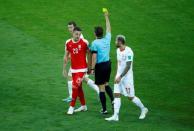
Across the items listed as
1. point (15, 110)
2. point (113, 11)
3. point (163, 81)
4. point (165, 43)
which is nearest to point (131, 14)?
point (113, 11)

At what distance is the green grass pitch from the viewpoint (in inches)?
572

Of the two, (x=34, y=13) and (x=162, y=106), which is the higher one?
(x=34, y=13)

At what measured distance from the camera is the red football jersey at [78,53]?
48.2ft

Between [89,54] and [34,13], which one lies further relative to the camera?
[34,13]

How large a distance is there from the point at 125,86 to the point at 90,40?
8.05m

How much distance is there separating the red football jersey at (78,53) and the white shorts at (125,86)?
0.99 m

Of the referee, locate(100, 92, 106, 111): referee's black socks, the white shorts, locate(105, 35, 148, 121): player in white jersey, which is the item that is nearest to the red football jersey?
the referee

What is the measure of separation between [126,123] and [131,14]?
37.2 feet

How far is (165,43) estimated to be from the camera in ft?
73.5

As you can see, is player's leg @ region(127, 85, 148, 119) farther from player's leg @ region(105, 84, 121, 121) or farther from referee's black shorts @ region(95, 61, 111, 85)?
referee's black shorts @ region(95, 61, 111, 85)

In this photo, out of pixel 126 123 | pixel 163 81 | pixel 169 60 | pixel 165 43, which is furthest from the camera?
pixel 165 43

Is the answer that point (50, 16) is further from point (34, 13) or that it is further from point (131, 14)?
point (131, 14)

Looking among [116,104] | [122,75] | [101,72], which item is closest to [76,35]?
[101,72]

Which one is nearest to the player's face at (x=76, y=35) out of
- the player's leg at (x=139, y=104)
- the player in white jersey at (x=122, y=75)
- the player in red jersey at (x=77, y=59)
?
the player in red jersey at (x=77, y=59)
